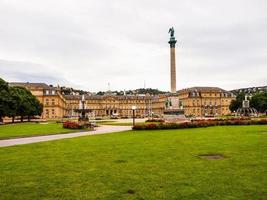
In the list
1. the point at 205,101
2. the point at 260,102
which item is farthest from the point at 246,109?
the point at 205,101

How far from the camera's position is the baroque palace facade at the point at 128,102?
5266 inches

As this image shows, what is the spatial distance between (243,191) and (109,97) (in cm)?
17788

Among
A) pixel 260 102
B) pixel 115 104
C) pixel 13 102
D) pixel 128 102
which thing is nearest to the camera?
pixel 13 102

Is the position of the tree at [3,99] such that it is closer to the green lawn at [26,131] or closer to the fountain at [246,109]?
the green lawn at [26,131]

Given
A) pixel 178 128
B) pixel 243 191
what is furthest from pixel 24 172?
pixel 178 128

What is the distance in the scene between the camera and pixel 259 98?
100m

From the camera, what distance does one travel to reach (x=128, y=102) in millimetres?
189750

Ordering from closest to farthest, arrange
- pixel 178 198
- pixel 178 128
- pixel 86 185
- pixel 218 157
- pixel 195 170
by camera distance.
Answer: pixel 178 198 → pixel 86 185 → pixel 195 170 → pixel 218 157 → pixel 178 128

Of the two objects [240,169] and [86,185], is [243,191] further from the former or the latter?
[86,185]

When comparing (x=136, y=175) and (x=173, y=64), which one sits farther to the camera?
A: (x=173, y=64)

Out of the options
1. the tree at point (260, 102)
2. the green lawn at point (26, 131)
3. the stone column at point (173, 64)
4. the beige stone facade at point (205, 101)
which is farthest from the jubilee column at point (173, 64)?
the beige stone facade at point (205, 101)

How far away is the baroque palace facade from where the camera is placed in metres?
134

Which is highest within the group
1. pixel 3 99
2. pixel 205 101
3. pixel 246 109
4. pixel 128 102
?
pixel 128 102

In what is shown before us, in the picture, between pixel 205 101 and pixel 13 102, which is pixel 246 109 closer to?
pixel 13 102
